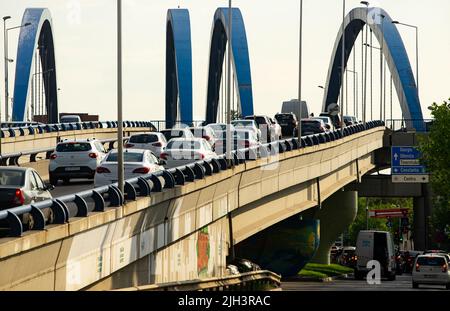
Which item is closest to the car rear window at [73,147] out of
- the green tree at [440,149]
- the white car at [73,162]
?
the white car at [73,162]

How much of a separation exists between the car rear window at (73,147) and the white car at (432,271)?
16776mm

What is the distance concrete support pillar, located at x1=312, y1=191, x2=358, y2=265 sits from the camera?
303 feet

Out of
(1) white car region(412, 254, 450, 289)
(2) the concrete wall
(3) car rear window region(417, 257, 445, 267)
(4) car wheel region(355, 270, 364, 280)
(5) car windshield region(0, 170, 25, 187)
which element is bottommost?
(4) car wheel region(355, 270, 364, 280)

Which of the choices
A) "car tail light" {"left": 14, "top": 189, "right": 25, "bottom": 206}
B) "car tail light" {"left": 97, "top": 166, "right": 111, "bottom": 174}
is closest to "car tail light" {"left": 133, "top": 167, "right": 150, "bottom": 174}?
"car tail light" {"left": 97, "top": 166, "right": 111, "bottom": 174}

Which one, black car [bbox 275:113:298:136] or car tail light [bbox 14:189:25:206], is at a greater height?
car tail light [bbox 14:189:25:206]

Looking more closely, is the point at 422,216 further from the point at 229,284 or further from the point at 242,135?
the point at 229,284

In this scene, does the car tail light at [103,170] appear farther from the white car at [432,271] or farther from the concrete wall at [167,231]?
the white car at [432,271]

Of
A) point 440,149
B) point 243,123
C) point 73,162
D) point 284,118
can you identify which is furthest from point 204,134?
point 284,118

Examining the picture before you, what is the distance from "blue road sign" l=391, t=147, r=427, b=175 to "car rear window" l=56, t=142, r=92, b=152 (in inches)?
1493

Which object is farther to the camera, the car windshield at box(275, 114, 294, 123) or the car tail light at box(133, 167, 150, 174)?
the car windshield at box(275, 114, 294, 123)

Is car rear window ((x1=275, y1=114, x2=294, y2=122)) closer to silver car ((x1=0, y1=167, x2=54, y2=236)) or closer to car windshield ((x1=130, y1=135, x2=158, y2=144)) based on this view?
car windshield ((x1=130, y1=135, x2=158, y2=144))

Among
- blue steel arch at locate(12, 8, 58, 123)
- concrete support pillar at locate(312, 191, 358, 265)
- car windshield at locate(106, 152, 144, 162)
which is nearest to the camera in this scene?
car windshield at locate(106, 152, 144, 162)
